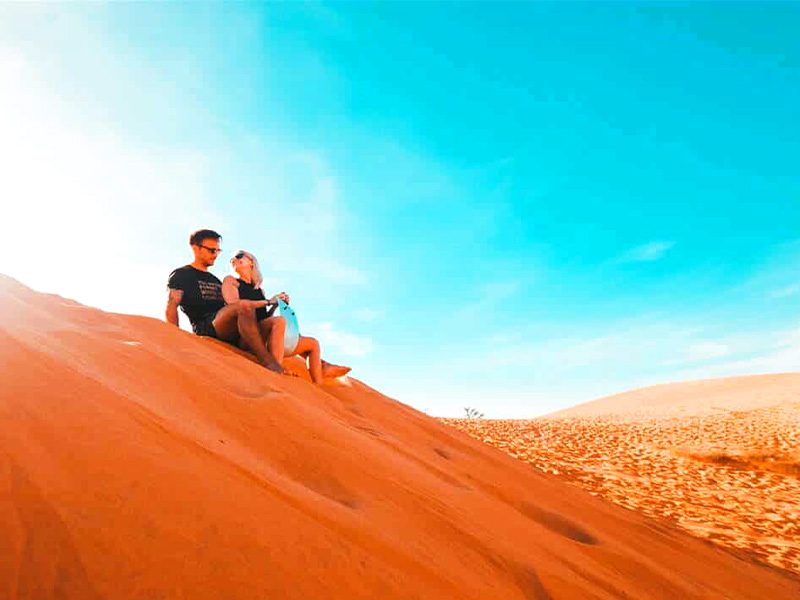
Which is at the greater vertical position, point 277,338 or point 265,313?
point 265,313

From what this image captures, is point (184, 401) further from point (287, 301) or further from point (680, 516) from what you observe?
point (680, 516)

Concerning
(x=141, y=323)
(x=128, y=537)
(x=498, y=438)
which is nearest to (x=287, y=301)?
(x=141, y=323)

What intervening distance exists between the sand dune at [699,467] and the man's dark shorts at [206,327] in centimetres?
523

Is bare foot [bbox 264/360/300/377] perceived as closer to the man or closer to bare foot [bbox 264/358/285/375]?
bare foot [bbox 264/358/285/375]

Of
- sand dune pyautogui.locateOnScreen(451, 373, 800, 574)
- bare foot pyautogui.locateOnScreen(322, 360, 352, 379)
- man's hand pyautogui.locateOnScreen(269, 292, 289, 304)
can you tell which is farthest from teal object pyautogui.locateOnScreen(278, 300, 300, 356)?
sand dune pyautogui.locateOnScreen(451, 373, 800, 574)

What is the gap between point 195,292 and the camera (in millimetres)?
4941

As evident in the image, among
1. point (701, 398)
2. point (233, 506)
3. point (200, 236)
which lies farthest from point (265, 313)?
point (701, 398)

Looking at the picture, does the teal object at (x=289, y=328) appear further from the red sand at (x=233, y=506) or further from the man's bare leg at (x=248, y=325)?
the red sand at (x=233, y=506)

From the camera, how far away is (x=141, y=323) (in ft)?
13.3

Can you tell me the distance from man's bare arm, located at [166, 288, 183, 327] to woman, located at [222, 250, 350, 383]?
630mm

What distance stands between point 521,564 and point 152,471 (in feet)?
5.05

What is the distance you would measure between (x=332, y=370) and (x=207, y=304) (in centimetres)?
145

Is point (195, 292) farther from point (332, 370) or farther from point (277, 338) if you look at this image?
point (332, 370)

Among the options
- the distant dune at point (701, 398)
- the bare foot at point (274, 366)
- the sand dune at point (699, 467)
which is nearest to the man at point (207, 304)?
the bare foot at point (274, 366)
